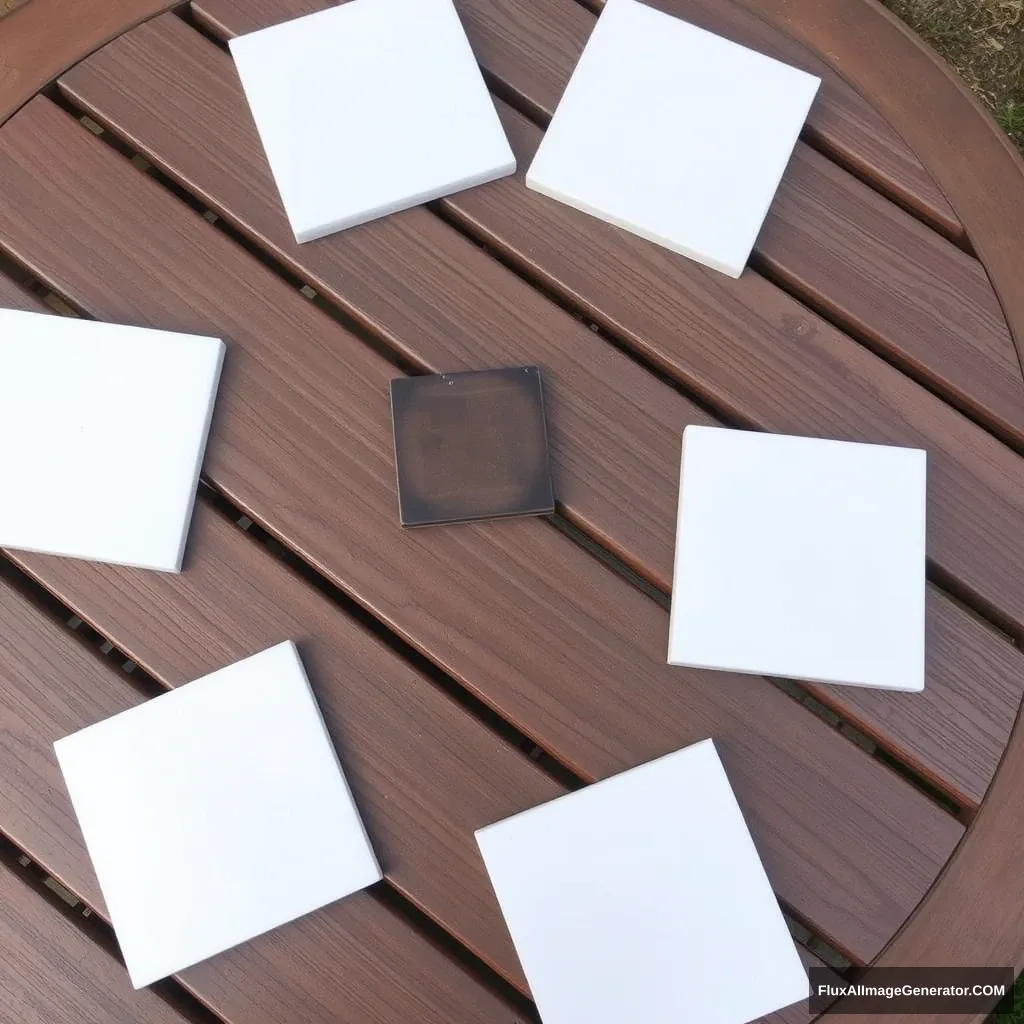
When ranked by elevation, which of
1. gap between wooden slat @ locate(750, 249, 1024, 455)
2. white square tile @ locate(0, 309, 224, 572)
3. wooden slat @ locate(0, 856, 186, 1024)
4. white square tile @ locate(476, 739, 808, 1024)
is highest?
gap between wooden slat @ locate(750, 249, 1024, 455)

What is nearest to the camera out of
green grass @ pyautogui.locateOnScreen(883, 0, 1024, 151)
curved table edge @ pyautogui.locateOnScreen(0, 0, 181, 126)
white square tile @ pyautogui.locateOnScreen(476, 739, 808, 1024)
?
white square tile @ pyautogui.locateOnScreen(476, 739, 808, 1024)

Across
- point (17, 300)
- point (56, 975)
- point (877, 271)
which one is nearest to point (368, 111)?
point (17, 300)

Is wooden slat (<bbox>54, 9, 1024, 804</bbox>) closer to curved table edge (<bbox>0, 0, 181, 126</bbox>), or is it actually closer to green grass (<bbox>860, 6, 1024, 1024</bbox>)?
curved table edge (<bbox>0, 0, 181, 126</bbox>)

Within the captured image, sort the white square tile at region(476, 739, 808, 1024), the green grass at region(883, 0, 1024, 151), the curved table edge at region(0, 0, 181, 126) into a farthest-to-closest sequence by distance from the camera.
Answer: the green grass at region(883, 0, 1024, 151)
the curved table edge at region(0, 0, 181, 126)
the white square tile at region(476, 739, 808, 1024)

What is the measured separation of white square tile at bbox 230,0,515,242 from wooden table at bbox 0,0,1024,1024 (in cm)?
2

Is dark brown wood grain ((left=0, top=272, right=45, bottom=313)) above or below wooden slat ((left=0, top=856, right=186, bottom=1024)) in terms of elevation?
above

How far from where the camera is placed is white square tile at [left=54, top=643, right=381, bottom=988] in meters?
0.52

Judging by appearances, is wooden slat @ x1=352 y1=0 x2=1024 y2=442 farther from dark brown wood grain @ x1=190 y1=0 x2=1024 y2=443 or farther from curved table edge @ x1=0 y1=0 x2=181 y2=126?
curved table edge @ x1=0 y1=0 x2=181 y2=126

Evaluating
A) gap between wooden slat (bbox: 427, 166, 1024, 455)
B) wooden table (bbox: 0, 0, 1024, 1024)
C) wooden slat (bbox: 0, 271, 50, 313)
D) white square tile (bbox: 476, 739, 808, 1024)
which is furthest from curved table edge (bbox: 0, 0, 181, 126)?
white square tile (bbox: 476, 739, 808, 1024)

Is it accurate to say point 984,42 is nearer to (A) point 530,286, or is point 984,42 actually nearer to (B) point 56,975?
(A) point 530,286

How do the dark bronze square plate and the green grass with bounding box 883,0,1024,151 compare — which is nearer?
the dark bronze square plate

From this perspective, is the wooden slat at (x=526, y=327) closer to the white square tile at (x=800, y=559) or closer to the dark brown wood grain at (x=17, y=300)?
the white square tile at (x=800, y=559)

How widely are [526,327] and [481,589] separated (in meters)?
0.18

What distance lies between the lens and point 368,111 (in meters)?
0.62
